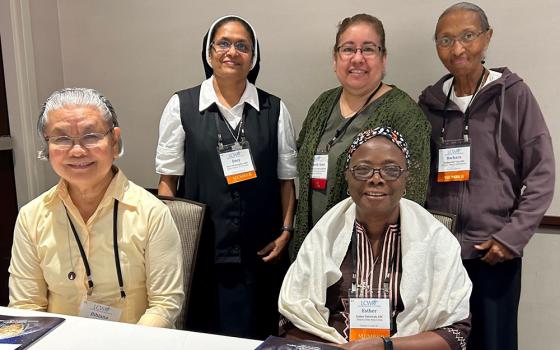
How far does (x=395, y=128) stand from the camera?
196 cm

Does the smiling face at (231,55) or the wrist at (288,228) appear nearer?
the smiling face at (231,55)

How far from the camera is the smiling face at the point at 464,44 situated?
1.99 meters

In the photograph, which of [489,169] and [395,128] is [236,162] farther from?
[489,169]

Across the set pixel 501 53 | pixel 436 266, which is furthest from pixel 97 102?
pixel 501 53

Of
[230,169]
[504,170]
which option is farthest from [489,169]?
[230,169]

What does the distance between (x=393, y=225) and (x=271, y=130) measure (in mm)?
811

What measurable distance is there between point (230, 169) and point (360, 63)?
712 millimetres

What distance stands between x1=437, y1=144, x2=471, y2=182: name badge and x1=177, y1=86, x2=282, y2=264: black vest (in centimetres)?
73

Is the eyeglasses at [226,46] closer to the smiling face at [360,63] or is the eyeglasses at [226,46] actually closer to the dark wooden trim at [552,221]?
the smiling face at [360,63]

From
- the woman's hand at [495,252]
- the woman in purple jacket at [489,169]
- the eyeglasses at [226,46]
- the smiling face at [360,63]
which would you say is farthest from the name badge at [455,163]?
the eyeglasses at [226,46]

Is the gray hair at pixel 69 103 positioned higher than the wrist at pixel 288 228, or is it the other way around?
the gray hair at pixel 69 103

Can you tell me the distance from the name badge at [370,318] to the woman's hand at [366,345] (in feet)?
0.31

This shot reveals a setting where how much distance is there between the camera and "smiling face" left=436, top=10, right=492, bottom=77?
1.99 m

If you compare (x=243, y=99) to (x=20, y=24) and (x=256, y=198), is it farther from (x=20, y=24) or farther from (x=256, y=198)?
(x=20, y=24)
